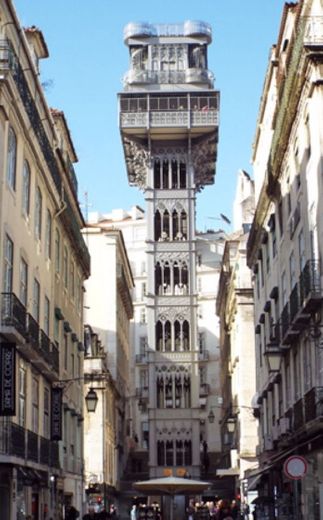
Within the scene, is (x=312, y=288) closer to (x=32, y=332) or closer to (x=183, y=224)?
(x=32, y=332)

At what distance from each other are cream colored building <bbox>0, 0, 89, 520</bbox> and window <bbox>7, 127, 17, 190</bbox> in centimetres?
3

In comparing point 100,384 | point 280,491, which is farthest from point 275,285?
point 100,384

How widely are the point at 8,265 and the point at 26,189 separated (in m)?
3.94

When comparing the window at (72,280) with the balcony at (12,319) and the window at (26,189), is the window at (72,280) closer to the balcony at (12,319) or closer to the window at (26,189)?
the window at (26,189)

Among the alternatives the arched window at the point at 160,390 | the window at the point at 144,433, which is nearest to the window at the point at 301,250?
the arched window at the point at 160,390

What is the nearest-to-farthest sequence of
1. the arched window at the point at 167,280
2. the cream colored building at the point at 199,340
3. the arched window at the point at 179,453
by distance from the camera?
1. the arched window at the point at 179,453
2. the arched window at the point at 167,280
3. the cream colored building at the point at 199,340

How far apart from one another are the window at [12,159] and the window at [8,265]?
5.15 ft

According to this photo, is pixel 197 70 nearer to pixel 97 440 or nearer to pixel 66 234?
pixel 97 440

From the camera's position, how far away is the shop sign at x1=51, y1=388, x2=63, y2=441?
3294cm

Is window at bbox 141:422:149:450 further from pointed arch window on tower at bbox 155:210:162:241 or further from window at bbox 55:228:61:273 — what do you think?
window at bbox 55:228:61:273

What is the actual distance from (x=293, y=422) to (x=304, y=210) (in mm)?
6236

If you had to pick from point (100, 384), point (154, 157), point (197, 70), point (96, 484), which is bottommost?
point (96, 484)

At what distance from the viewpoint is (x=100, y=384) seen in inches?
2213

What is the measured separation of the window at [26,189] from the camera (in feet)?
93.8
